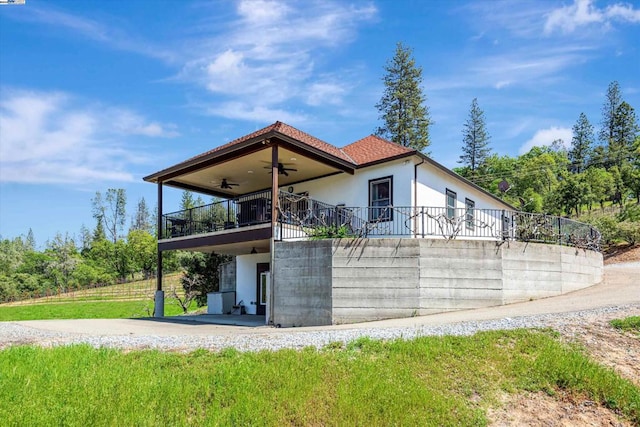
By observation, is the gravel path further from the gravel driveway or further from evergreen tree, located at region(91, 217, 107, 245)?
evergreen tree, located at region(91, 217, 107, 245)

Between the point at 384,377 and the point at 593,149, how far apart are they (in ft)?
198

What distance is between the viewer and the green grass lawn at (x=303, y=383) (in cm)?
597

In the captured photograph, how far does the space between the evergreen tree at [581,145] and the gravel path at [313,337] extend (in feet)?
175

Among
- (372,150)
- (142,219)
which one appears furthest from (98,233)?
(372,150)

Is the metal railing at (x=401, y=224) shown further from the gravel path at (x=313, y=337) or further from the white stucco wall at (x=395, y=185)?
the gravel path at (x=313, y=337)

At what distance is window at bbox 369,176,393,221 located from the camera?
55.1ft

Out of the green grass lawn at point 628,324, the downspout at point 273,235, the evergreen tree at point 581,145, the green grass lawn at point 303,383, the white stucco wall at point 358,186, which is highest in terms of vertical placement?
the evergreen tree at point 581,145

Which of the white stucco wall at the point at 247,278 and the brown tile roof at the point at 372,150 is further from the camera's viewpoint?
the white stucco wall at the point at 247,278

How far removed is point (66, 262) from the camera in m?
63.0

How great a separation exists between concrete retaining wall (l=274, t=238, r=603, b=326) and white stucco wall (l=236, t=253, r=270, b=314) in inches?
228

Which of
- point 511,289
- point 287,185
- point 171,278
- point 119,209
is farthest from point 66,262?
point 511,289

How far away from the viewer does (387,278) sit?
12.9 metres

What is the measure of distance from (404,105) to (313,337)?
1405 inches

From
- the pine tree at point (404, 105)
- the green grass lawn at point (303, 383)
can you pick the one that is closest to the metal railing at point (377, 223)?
the green grass lawn at point (303, 383)
